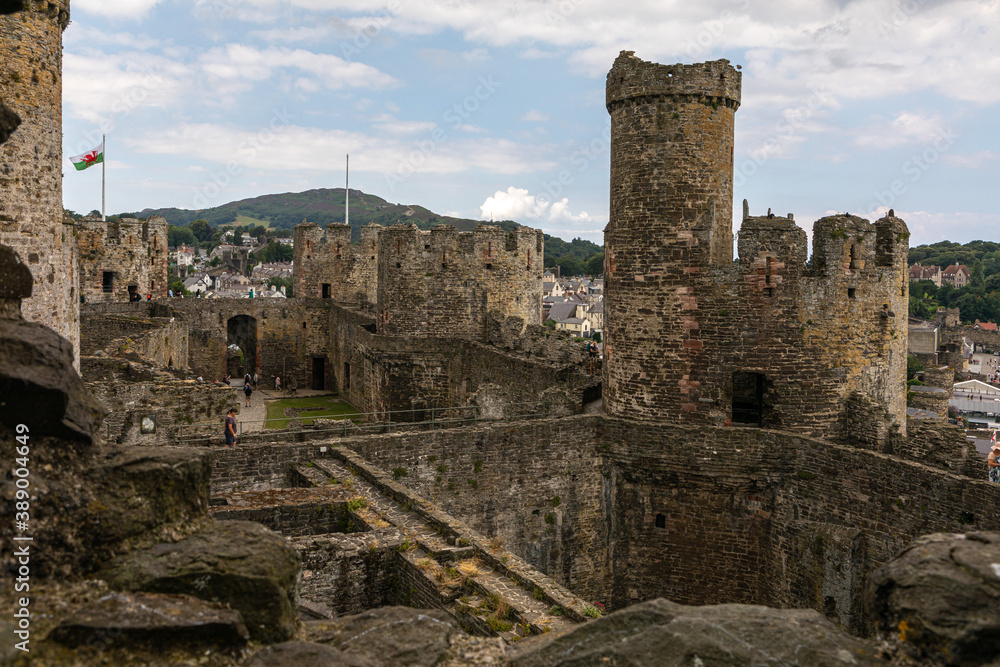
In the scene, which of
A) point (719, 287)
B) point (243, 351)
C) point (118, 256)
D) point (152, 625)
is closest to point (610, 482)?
point (719, 287)

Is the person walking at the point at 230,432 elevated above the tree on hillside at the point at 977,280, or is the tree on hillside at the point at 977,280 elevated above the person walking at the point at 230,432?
the tree on hillside at the point at 977,280

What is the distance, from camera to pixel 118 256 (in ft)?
127

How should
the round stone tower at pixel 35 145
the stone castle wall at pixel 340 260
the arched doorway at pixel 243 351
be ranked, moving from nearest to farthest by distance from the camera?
1. the round stone tower at pixel 35 145
2. the stone castle wall at pixel 340 260
3. the arched doorway at pixel 243 351

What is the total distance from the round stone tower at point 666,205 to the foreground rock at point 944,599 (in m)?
11.1

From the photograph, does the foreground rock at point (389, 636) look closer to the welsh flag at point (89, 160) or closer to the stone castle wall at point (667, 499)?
the stone castle wall at point (667, 499)

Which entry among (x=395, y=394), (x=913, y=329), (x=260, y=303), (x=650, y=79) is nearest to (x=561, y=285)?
(x=913, y=329)

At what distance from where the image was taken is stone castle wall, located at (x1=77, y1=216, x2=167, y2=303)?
1495 inches

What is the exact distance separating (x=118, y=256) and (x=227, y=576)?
1474 inches

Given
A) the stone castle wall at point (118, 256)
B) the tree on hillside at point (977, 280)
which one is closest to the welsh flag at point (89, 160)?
the stone castle wall at point (118, 256)

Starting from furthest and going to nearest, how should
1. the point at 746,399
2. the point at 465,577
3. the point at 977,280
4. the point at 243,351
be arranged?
the point at 977,280 < the point at 243,351 < the point at 746,399 < the point at 465,577

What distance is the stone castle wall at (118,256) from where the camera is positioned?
38.0 meters

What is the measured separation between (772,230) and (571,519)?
6.89 meters

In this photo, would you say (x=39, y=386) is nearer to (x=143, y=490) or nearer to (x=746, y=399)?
(x=143, y=490)

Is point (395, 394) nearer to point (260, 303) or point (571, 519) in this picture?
point (571, 519)
